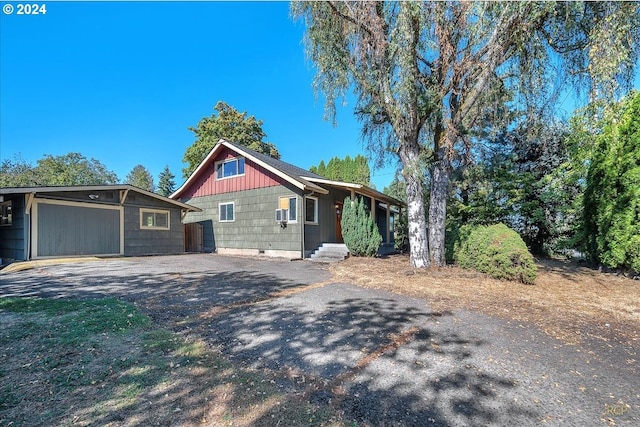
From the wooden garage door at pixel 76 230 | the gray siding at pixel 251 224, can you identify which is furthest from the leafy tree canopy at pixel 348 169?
the wooden garage door at pixel 76 230

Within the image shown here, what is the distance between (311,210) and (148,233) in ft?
24.4

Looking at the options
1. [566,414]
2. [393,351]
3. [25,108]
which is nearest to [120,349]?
[393,351]

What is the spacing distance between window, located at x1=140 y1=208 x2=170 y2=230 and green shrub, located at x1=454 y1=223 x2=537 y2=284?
12.6m

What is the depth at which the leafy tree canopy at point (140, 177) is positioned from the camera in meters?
49.6

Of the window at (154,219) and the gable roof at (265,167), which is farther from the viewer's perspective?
the window at (154,219)

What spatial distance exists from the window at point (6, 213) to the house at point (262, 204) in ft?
21.9

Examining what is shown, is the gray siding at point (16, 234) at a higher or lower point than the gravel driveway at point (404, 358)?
higher

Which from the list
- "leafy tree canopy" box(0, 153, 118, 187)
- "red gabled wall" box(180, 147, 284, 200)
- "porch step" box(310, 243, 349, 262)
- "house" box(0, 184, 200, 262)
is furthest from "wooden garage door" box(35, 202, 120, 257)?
"leafy tree canopy" box(0, 153, 118, 187)

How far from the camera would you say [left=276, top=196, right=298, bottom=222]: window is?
11797 millimetres

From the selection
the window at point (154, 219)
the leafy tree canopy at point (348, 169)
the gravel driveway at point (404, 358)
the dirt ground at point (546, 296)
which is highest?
the leafy tree canopy at point (348, 169)

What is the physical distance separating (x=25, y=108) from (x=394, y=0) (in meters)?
25.4

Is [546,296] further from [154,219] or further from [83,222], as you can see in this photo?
[83,222]

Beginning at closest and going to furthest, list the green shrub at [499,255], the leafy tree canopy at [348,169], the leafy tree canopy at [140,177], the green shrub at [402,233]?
the green shrub at [499,255] → the green shrub at [402,233] → the leafy tree canopy at [348,169] → the leafy tree canopy at [140,177]

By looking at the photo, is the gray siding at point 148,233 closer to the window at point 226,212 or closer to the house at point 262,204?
the house at point 262,204
